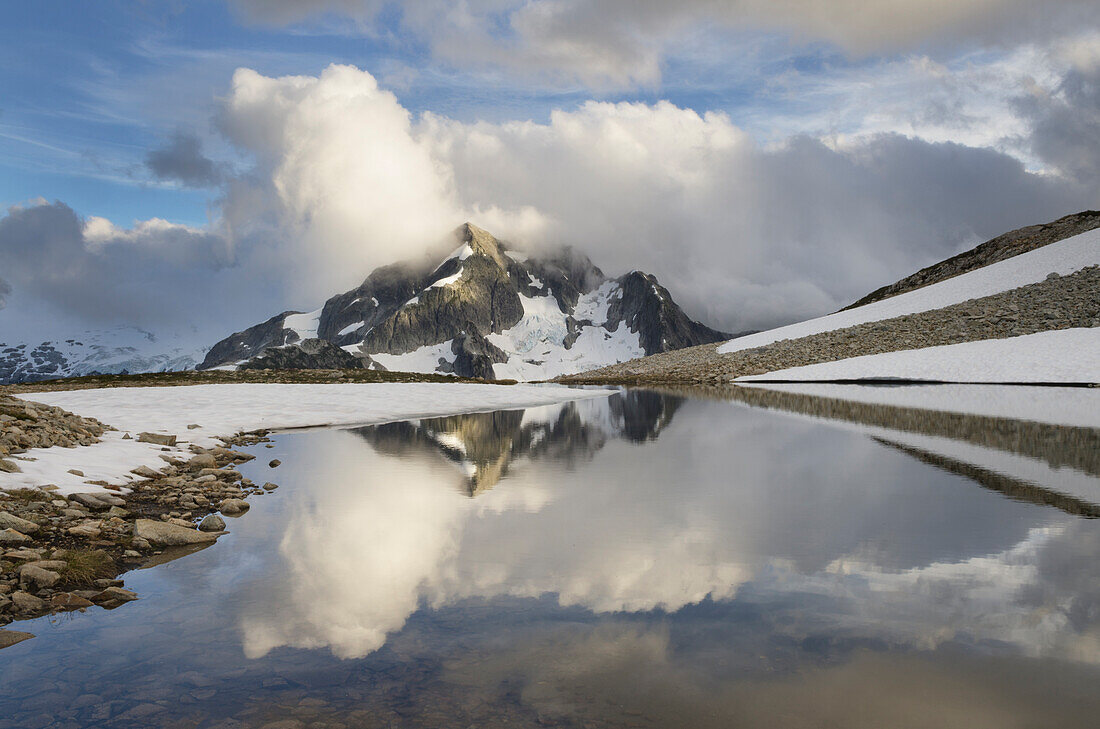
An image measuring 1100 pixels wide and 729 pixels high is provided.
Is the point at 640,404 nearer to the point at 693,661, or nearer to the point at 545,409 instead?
the point at 545,409

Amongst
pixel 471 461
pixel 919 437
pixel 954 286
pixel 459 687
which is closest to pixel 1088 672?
pixel 459 687

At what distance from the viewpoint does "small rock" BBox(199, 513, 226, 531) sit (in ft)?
39.4

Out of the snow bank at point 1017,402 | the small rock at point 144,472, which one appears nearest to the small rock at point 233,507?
the small rock at point 144,472

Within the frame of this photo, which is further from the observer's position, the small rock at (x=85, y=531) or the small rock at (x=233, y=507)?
the small rock at (x=233, y=507)

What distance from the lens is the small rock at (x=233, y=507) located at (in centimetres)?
1345

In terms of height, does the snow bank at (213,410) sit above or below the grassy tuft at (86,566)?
above

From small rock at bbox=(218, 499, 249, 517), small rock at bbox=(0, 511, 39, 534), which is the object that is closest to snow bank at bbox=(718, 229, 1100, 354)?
small rock at bbox=(218, 499, 249, 517)

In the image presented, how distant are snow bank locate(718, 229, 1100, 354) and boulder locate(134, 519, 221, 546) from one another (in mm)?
93530

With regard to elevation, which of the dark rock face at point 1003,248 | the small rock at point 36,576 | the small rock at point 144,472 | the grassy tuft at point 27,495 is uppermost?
→ the dark rock face at point 1003,248

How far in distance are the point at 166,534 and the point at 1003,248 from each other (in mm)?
163265

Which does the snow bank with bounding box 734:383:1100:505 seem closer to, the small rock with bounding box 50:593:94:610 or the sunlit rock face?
the sunlit rock face

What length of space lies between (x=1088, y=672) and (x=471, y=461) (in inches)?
615

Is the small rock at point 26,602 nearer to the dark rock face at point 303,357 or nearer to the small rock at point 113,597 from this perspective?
the small rock at point 113,597

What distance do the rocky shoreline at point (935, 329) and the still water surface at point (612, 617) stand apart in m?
67.8
